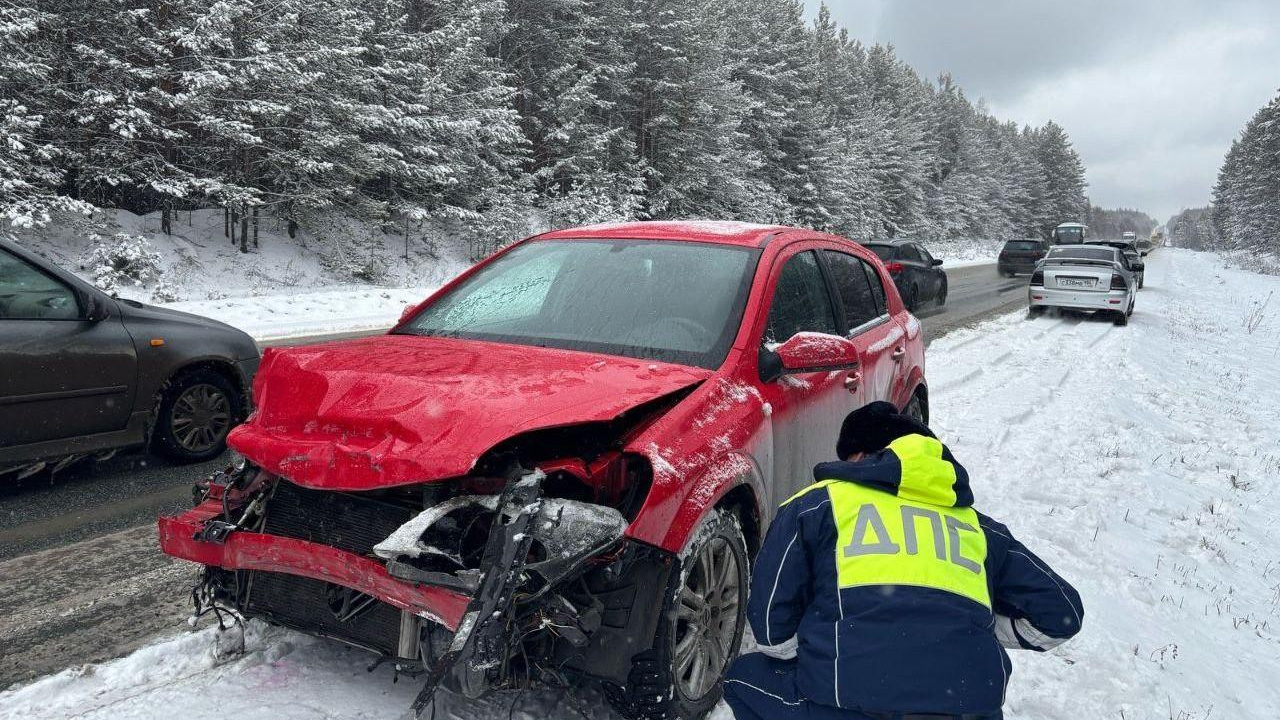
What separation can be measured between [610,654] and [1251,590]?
15.0 feet

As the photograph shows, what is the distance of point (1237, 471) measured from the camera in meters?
7.19

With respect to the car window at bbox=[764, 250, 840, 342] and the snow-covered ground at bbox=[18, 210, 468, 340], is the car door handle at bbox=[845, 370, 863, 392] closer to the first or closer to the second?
the car window at bbox=[764, 250, 840, 342]

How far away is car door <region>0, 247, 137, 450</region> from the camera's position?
177 inches

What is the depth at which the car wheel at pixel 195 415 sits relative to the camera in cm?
541

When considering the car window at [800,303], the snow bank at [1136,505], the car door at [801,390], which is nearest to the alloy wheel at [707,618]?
the car door at [801,390]

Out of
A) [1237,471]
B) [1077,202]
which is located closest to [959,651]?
[1237,471]

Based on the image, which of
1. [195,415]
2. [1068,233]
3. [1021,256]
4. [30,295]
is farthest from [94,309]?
[1068,233]

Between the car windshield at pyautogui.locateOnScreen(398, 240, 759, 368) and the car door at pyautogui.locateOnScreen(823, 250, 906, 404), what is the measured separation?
1042 mm

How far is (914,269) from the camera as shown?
1819 cm

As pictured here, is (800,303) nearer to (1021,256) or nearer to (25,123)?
(25,123)

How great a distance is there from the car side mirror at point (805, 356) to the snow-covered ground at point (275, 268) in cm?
987

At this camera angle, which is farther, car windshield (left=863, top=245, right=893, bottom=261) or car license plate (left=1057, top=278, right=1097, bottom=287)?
car windshield (left=863, top=245, right=893, bottom=261)

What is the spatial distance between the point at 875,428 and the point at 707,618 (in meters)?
1.01

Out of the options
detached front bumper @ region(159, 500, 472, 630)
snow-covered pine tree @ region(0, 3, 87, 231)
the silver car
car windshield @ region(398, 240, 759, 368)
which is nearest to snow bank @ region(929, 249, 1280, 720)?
car windshield @ region(398, 240, 759, 368)
